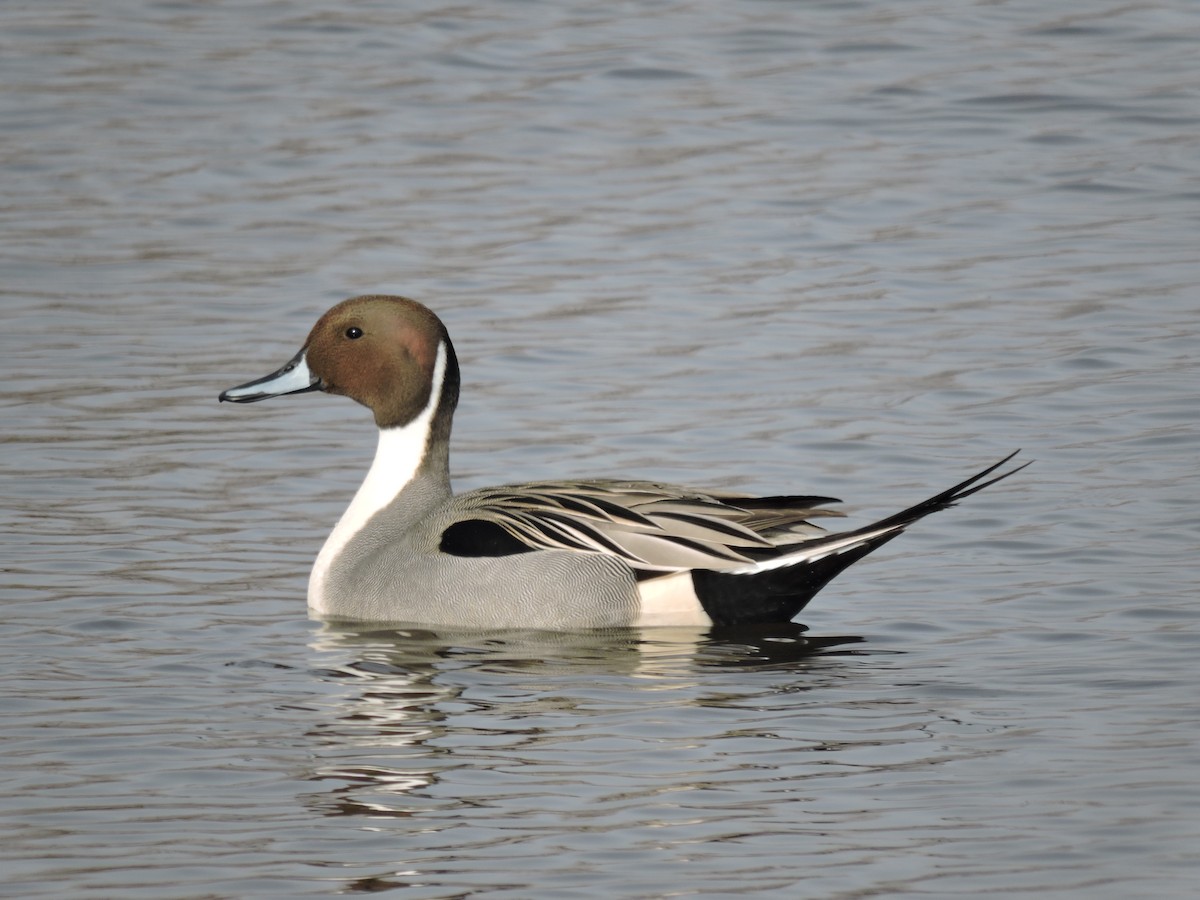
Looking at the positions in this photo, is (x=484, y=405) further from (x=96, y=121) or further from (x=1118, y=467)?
(x=96, y=121)

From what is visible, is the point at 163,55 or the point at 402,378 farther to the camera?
the point at 163,55

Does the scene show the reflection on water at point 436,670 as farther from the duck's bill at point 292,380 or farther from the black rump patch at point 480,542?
the duck's bill at point 292,380

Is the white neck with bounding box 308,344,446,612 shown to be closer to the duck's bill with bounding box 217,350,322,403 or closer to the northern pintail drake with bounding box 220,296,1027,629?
the northern pintail drake with bounding box 220,296,1027,629

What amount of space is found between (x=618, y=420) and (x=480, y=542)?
2554mm

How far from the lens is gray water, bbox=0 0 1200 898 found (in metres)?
5.58

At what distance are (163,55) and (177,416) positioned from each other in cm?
721

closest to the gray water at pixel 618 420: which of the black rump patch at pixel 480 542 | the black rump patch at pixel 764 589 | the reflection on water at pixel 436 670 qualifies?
the reflection on water at pixel 436 670

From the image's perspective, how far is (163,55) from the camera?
16.9m

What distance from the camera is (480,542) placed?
7.78m

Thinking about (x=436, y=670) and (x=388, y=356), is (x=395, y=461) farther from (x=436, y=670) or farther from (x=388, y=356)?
(x=436, y=670)

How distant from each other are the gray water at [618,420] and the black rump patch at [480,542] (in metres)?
0.32

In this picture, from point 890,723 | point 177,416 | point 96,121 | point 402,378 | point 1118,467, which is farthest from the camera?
point 96,121

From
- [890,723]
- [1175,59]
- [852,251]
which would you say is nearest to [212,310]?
[852,251]

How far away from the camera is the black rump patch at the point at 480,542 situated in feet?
25.4
